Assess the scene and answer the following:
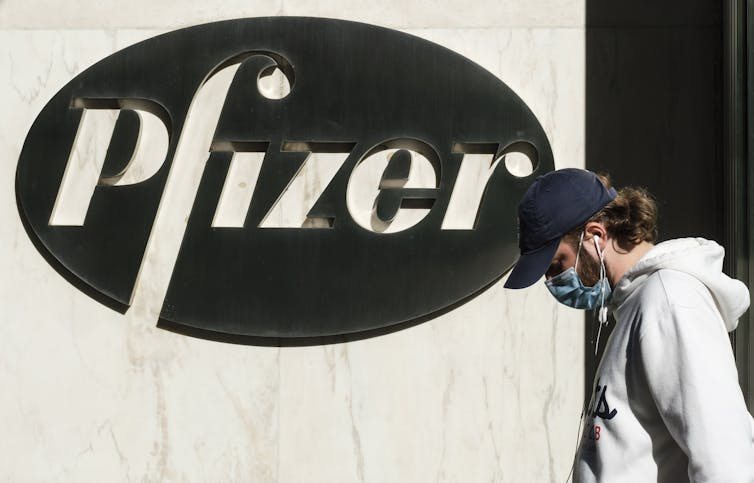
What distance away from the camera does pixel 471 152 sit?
461 cm

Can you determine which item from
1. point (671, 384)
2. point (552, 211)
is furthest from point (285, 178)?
point (671, 384)

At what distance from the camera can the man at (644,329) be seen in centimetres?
201

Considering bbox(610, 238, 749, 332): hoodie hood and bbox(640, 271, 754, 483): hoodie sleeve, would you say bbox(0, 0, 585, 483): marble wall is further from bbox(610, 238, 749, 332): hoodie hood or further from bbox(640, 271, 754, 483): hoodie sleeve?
bbox(640, 271, 754, 483): hoodie sleeve

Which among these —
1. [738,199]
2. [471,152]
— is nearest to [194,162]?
[471,152]

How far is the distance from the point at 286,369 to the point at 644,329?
8.96ft

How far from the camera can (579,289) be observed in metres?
2.54

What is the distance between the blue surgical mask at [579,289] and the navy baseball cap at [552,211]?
0.22 ft

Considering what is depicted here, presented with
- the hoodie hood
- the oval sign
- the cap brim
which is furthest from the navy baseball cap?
the oval sign

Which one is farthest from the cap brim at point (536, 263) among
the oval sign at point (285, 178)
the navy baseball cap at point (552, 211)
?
the oval sign at point (285, 178)

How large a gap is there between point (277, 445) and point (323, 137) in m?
1.44

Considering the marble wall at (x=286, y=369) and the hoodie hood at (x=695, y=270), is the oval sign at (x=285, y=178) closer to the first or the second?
the marble wall at (x=286, y=369)

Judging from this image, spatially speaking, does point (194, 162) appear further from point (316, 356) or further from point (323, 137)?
point (316, 356)

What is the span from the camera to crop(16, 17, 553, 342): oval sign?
4.56 m

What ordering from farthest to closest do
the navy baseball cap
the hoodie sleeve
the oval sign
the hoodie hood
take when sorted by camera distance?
the oval sign
the navy baseball cap
the hoodie hood
the hoodie sleeve
